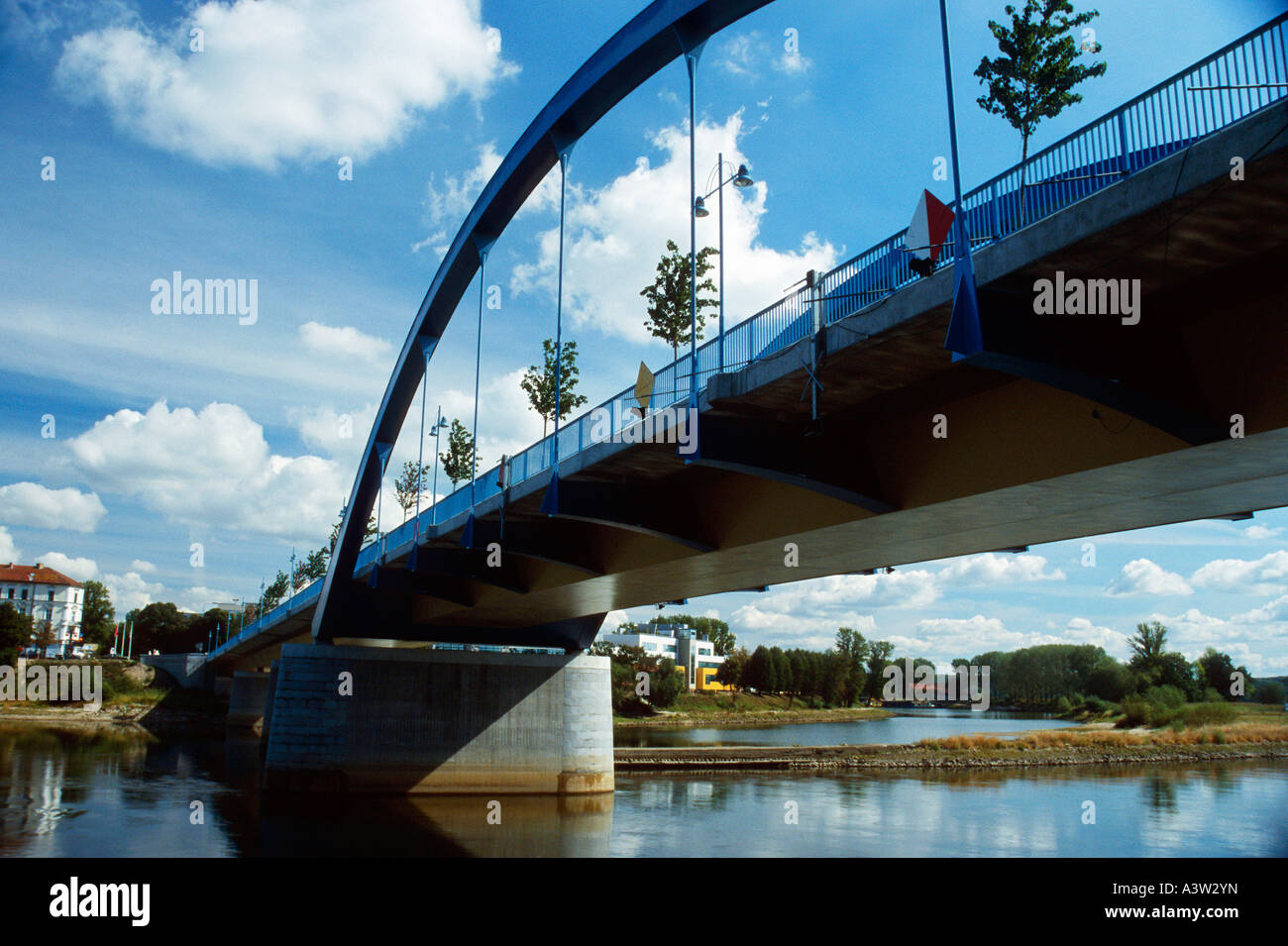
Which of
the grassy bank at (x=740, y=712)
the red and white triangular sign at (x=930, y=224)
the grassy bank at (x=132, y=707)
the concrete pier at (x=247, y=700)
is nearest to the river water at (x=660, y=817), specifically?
the red and white triangular sign at (x=930, y=224)

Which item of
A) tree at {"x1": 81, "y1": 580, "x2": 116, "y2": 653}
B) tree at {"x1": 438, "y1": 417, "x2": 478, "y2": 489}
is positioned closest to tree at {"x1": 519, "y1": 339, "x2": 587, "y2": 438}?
tree at {"x1": 438, "y1": 417, "x2": 478, "y2": 489}

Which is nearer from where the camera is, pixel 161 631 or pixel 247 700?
pixel 247 700

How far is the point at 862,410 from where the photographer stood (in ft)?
45.0

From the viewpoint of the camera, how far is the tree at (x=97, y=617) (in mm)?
121750

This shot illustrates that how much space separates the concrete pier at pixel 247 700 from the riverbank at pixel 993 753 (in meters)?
42.0

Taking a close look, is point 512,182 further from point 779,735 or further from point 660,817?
point 779,735

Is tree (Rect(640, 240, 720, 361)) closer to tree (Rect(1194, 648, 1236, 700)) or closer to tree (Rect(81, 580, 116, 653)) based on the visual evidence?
tree (Rect(1194, 648, 1236, 700))


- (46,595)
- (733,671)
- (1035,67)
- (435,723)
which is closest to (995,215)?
(1035,67)

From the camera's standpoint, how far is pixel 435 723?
32375 mm

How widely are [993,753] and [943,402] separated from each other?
166 feet

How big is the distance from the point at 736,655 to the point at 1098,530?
11392cm

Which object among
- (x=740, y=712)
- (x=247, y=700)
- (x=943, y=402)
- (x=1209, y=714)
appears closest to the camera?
(x=943, y=402)
